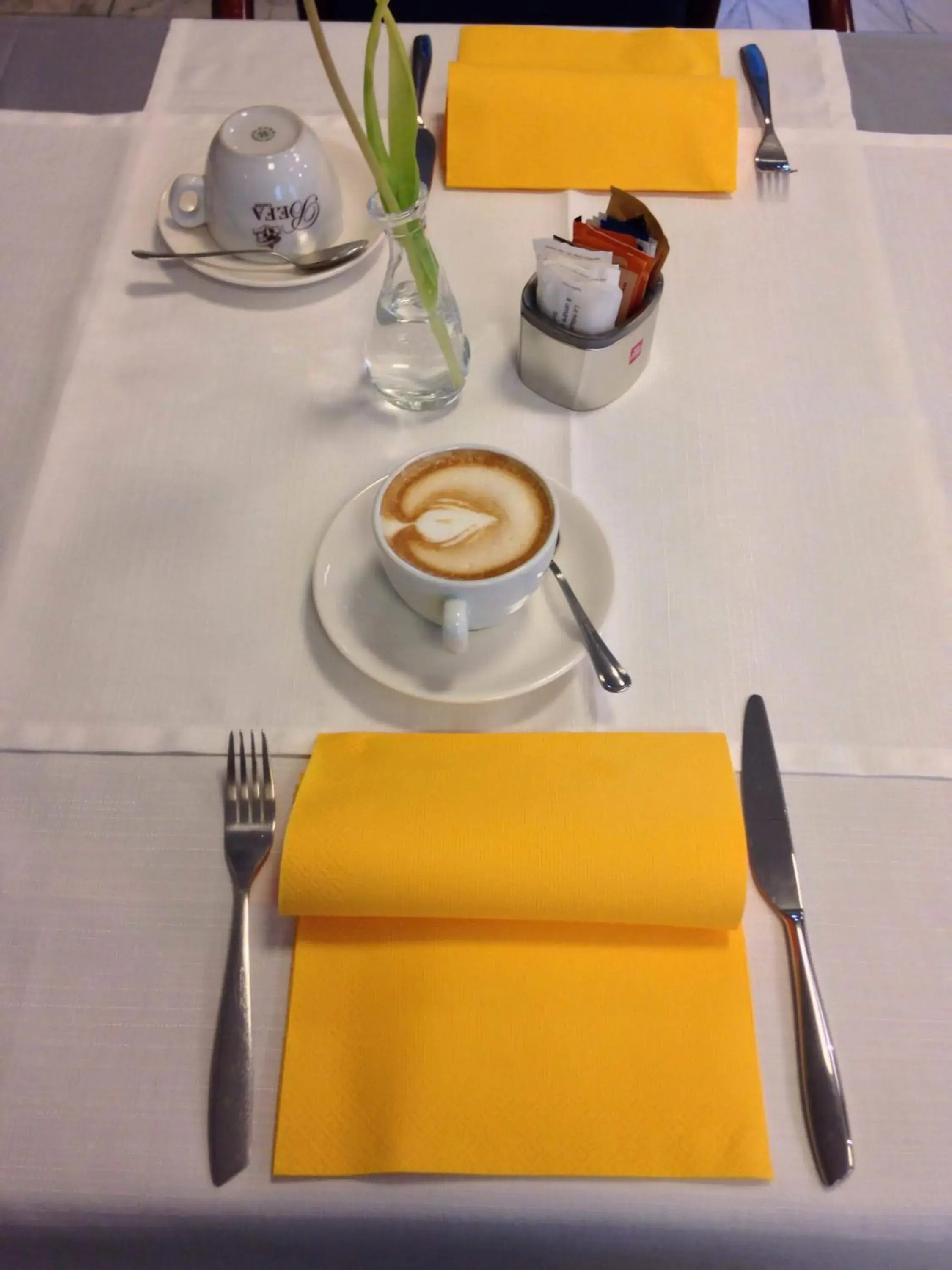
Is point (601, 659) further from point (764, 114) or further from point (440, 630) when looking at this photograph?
point (764, 114)

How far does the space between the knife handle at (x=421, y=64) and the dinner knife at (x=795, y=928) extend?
67cm

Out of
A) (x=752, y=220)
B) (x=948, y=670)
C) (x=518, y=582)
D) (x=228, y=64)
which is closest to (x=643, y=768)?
(x=518, y=582)

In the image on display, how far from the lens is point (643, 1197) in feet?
1.30

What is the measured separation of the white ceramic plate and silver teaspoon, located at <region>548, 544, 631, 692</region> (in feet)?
1.19

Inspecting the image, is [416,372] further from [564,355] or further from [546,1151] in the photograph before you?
[546,1151]

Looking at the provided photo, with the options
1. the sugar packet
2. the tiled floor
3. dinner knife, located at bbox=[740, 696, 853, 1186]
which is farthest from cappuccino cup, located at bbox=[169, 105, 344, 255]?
the tiled floor

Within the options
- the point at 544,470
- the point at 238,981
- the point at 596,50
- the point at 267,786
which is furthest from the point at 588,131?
the point at 238,981

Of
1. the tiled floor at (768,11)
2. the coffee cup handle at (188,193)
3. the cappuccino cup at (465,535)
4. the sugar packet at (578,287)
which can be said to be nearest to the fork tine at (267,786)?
the cappuccino cup at (465,535)

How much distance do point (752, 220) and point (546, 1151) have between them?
0.75 metres

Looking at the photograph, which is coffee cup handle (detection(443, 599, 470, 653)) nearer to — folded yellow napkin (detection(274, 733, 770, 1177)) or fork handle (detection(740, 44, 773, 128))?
folded yellow napkin (detection(274, 733, 770, 1177))

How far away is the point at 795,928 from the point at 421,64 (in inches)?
33.0

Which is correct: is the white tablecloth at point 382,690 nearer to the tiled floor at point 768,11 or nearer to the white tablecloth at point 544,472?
the white tablecloth at point 544,472

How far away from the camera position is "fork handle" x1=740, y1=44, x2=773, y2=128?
81 cm

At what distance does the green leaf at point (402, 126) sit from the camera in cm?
51
